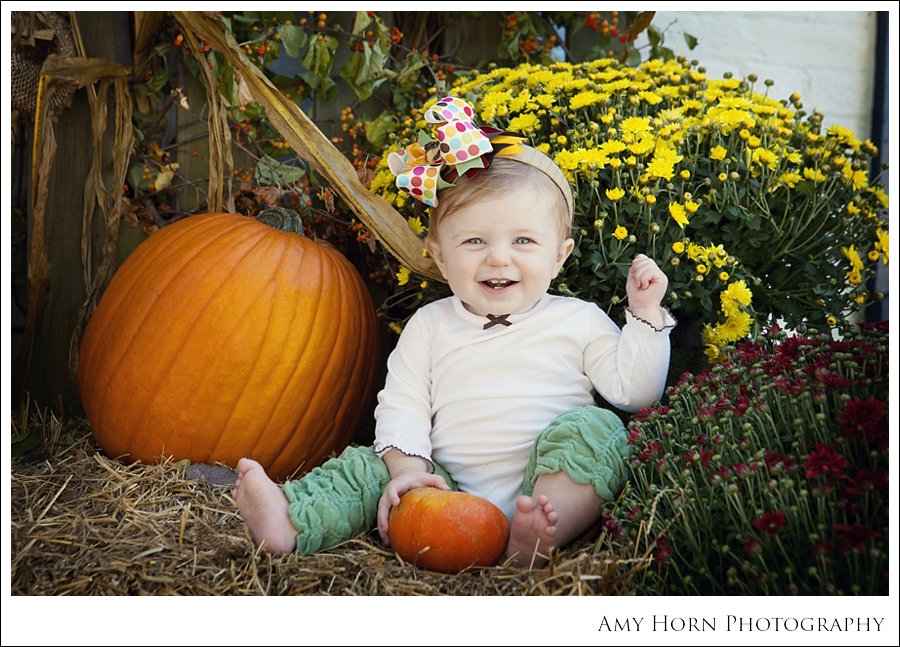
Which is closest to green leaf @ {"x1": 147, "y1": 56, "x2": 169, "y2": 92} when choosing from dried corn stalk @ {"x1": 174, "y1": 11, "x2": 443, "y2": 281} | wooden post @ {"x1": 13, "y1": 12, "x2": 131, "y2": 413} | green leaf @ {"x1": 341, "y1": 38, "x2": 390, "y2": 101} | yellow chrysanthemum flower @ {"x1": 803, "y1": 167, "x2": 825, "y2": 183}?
wooden post @ {"x1": 13, "y1": 12, "x2": 131, "y2": 413}

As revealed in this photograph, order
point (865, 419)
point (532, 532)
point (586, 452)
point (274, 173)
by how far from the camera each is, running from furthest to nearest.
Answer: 1. point (274, 173)
2. point (586, 452)
3. point (532, 532)
4. point (865, 419)

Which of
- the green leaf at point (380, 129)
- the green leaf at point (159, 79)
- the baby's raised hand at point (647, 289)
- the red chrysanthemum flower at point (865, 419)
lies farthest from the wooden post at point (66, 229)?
the red chrysanthemum flower at point (865, 419)

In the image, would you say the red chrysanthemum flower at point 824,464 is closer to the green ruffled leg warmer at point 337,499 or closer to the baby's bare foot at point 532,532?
the baby's bare foot at point 532,532

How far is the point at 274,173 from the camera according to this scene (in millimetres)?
2117

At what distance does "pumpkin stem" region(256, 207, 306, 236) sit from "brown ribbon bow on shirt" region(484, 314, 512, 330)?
1.84 feet

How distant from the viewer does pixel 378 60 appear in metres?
2.22

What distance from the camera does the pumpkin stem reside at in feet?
6.31

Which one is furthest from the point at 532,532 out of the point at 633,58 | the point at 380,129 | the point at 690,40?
the point at 690,40

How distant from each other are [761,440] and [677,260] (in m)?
0.48

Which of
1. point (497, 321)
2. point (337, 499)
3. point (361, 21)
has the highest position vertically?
point (361, 21)

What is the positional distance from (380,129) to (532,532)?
139cm

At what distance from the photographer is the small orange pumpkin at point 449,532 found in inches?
51.3

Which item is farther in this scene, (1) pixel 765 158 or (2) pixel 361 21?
(2) pixel 361 21

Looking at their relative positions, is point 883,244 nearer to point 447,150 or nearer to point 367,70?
point 447,150
